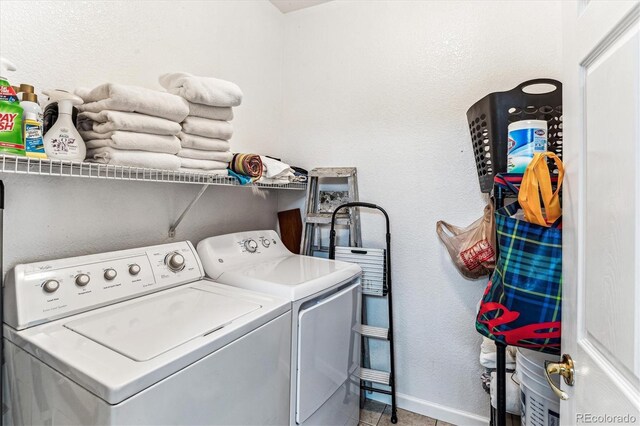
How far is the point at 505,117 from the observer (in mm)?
1380

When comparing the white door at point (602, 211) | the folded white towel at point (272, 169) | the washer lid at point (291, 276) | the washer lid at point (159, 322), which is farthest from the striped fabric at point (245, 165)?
the white door at point (602, 211)

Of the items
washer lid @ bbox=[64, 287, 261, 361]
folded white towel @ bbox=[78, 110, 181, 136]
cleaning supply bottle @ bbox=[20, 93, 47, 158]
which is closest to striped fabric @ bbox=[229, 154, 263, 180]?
folded white towel @ bbox=[78, 110, 181, 136]

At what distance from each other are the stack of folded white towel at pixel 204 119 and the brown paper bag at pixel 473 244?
4.30 feet

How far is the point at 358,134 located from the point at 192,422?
1819 mm

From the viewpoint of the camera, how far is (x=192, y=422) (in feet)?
2.83

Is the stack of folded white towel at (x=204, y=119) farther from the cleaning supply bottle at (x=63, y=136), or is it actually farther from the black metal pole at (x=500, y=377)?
the black metal pole at (x=500, y=377)

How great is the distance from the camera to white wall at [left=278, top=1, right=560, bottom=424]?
1.79 meters

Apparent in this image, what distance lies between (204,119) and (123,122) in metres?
0.38

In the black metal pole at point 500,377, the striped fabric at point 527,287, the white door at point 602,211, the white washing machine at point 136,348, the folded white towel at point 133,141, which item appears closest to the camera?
the white door at point 602,211

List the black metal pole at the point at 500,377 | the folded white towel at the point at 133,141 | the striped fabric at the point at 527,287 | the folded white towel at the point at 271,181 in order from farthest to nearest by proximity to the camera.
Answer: the folded white towel at the point at 271,181, the black metal pole at the point at 500,377, the folded white towel at the point at 133,141, the striped fabric at the point at 527,287

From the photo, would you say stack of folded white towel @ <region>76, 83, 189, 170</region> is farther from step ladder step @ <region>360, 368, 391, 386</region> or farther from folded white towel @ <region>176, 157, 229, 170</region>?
step ladder step @ <region>360, 368, 391, 386</region>

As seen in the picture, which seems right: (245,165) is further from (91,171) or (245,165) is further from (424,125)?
(424,125)

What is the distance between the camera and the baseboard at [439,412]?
1853 mm

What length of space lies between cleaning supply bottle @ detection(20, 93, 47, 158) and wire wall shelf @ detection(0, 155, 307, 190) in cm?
4
